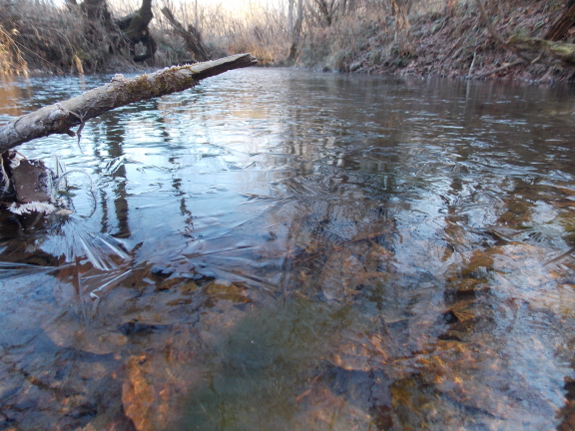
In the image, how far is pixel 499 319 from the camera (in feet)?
4.73

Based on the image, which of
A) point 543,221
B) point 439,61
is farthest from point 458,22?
point 543,221

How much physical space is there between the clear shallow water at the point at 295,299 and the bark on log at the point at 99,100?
60 centimetres

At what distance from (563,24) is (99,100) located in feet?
45.3

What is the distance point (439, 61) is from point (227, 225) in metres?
16.3

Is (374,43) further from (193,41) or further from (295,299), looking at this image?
(295,299)

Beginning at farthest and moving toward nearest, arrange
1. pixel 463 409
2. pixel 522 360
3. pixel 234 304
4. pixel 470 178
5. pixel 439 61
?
pixel 439 61 → pixel 470 178 → pixel 234 304 → pixel 522 360 → pixel 463 409

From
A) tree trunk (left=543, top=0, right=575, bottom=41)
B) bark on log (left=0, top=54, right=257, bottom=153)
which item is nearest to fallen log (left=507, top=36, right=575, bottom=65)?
tree trunk (left=543, top=0, right=575, bottom=41)

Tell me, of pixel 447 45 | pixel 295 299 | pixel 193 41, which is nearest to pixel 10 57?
pixel 193 41

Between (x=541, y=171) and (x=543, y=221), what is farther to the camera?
(x=541, y=171)

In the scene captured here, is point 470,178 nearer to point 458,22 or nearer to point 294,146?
point 294,146

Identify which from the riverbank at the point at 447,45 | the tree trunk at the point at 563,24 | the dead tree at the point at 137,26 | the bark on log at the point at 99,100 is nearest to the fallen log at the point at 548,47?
the riverbank at the point at 447,45

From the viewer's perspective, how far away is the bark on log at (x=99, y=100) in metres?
2.15

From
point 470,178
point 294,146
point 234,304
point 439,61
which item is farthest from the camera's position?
point 439,61

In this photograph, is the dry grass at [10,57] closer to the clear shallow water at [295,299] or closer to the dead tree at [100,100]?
the clear shallow water at [295,299]
